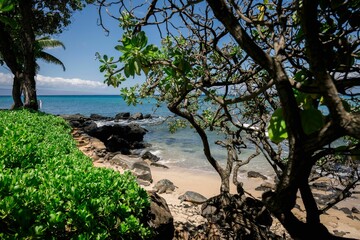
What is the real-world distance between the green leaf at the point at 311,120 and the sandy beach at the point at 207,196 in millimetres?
4865

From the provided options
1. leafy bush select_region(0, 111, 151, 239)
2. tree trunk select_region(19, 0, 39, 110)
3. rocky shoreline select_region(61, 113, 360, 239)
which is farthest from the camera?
tree trunk select_region(19, 0, 39, 110)

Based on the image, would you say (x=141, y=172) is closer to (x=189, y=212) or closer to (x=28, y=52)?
(x=189, y=212)

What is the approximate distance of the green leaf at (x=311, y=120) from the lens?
4.81 ft

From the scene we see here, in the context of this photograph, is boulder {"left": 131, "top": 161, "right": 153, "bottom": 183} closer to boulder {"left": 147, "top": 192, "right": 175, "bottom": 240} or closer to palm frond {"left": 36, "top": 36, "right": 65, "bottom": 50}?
boulder {"left": 147, "top": 192, "right": 175, "bottom": 240}

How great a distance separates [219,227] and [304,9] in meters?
4.73

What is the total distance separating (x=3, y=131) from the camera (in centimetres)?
472

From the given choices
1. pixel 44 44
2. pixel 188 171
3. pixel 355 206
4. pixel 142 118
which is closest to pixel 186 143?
pixel 188 171

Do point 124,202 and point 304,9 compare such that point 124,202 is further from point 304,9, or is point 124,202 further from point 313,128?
point 304,9

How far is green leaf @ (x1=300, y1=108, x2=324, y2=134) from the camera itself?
1465mm

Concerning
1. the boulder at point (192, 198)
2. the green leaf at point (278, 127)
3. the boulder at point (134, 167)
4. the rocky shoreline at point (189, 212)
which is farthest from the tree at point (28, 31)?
the green leaf at point (278, 127)

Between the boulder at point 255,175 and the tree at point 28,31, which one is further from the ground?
the tree at point 28,31

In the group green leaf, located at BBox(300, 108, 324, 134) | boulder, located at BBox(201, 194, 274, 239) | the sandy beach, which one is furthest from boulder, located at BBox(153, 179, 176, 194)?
green leaf, located at BBox(300, 108, 324, 134)

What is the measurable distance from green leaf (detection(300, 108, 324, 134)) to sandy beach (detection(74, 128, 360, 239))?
4.87 m

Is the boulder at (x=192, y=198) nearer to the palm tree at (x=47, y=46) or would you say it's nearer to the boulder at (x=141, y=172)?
the boulder at (x=141, y=172)
